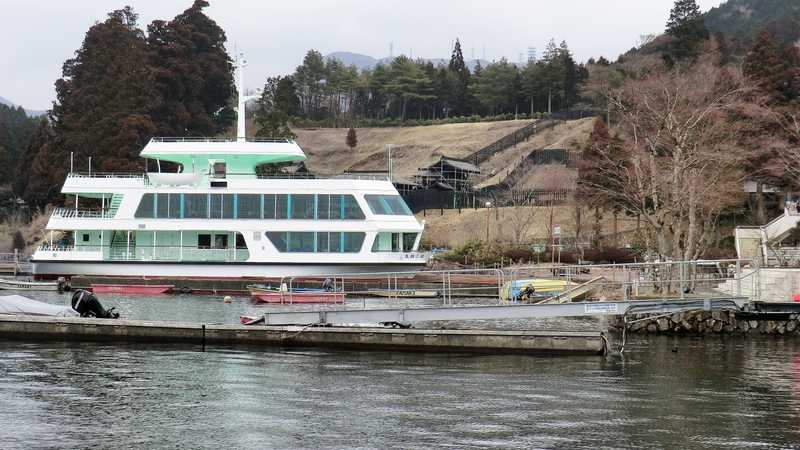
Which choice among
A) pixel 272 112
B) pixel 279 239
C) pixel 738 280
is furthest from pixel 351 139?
pixel 738 280

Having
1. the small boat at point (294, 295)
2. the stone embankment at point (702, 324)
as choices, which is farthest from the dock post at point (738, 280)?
the small boat at point (294, 295)

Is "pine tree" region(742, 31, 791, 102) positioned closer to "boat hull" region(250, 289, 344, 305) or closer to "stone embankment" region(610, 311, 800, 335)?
"stone embankment" region(610, 311, 800, 335)

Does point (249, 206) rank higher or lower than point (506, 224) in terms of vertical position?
higher

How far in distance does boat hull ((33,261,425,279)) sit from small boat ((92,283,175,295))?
2227 mm

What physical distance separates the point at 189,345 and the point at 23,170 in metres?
56.8

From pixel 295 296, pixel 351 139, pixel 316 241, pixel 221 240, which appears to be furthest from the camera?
pixel 351 139

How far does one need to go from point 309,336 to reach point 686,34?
206ft

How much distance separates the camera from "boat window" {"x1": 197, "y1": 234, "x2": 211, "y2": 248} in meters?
45.8

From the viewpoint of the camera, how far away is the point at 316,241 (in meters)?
44.8

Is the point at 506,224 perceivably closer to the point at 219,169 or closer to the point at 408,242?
the point at 408,242

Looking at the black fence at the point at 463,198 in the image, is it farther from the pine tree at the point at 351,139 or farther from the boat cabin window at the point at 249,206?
the boat cabin window at the point at 249,206

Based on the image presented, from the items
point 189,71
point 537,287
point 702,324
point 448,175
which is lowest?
point 702,324

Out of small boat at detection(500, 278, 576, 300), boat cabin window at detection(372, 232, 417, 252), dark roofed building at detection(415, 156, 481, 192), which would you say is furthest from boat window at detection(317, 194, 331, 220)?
dark roofed building at detection(415, 156, 481, 192)

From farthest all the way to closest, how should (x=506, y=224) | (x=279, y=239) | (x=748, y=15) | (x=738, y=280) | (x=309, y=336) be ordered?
(x=748, y=15) → (x=506, y=224) → (x=279, y=239) → (x=738, y=280) → (x=309, y=336)
